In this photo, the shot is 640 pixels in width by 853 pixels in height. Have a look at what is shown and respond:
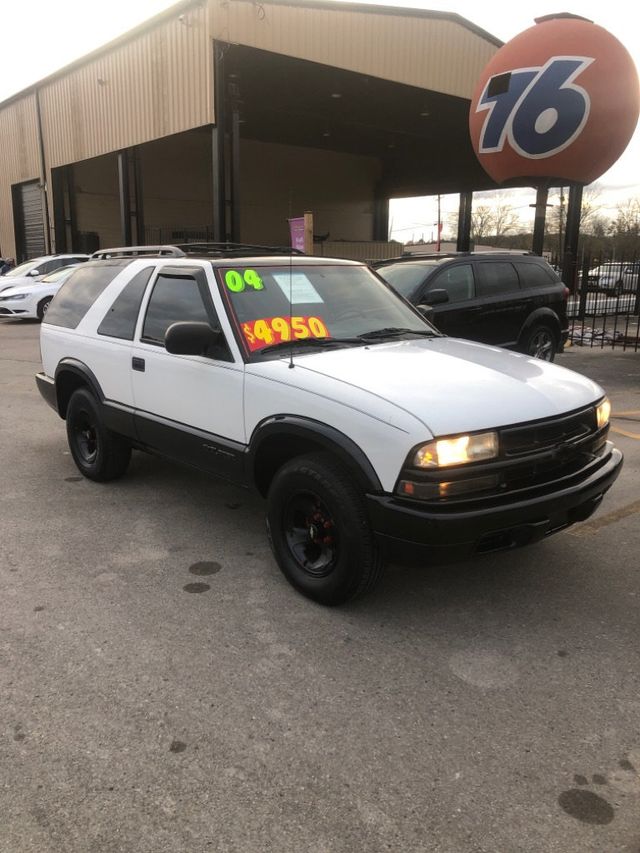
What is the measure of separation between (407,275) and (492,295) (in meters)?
1.19

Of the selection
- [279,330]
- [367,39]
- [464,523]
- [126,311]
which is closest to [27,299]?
[367,39]

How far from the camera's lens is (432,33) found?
18594 millimetres

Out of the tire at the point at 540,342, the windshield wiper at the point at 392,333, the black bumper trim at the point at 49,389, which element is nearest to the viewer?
the windshield wiper at the point at 392,333

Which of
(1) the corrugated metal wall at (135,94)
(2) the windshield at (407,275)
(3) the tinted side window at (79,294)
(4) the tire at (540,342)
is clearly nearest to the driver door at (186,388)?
(3) the tinted side window at (79,294)

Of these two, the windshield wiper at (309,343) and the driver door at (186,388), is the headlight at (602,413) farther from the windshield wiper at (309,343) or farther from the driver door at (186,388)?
the driver door at (186,388)

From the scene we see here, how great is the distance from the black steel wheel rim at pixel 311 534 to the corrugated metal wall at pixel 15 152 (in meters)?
26.0

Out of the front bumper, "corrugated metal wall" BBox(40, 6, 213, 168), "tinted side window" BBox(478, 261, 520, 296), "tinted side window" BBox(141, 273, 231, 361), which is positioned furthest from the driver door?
"corrugated metal wall" BBox(40, 6, 213, 168)

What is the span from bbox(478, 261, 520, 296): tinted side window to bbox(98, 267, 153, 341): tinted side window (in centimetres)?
511

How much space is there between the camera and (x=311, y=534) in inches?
137

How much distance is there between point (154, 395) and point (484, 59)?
20.1 m

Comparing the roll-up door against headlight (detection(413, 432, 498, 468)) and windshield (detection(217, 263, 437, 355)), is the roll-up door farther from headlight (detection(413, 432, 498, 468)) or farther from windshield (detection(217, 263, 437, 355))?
headlight (detection(413, 432, 498, 468))

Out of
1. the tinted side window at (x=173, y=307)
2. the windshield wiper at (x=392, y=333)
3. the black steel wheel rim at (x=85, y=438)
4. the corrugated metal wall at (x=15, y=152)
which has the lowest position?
the black steel wheel rim at (x=85, y=438)

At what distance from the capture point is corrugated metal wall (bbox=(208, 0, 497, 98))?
15250mm

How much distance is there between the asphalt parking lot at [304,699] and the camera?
213 cm
